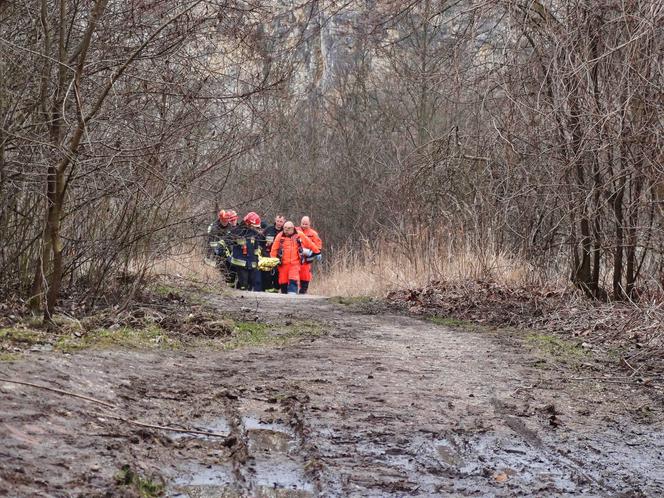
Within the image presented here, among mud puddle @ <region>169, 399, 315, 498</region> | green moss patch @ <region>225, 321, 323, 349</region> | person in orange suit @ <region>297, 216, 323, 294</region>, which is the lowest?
mud puddle @ <region>169, 399, 315, 498</region>

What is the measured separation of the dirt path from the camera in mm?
3861

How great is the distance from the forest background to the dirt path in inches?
70.5

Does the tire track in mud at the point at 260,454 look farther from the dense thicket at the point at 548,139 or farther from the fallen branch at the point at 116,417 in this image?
the dense thicket at the point at 548,139

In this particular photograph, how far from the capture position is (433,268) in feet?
45.3

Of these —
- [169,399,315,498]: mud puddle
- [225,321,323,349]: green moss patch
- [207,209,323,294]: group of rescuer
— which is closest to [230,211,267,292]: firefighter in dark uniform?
[207,209,323,294]: group of rescuer

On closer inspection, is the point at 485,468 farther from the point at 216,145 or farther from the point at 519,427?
the point at 216,145

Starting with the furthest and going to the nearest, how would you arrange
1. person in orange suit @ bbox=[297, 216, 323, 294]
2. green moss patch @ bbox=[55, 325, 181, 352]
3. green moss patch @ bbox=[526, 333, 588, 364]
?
1. person in orange suit @ bbox=[297, 216, 323, 294]
2. green moss patch @ bbox=[526, 333, 588, 364]
3. green moss patch @ bbox=[55, 325, 181, 352]

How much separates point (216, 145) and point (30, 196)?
6.50 ft

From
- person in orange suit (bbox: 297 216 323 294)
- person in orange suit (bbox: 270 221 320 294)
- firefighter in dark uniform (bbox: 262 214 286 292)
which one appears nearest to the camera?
person in orange suit (bbox: 270 221 320 294)

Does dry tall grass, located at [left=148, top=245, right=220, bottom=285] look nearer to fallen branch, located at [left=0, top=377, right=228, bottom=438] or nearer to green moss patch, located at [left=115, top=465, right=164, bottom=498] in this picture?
fallen branch, located at [left=0, top=377, right=228, bottom=438]

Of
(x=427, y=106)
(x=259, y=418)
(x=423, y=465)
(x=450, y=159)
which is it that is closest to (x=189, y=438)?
(x=259, y=418)

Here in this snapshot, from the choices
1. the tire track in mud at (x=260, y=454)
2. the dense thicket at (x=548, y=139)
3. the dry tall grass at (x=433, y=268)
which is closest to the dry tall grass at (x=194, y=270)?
the dry tall grass at (x=433, y=268)

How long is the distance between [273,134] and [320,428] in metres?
6.39

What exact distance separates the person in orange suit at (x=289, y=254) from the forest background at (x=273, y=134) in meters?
5.13
